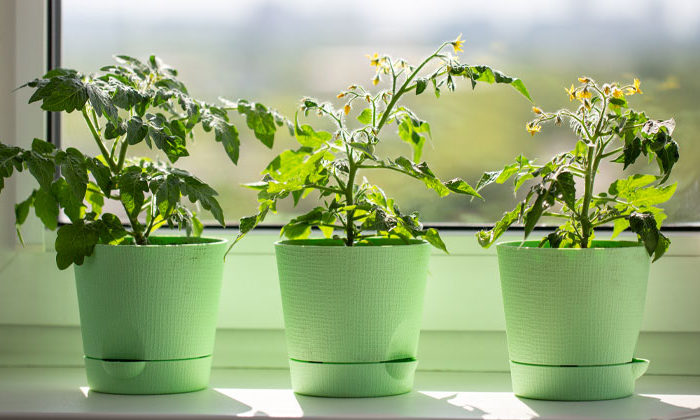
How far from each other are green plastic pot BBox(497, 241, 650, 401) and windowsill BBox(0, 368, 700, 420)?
0.10ft

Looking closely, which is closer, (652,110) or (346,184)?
(346,184)

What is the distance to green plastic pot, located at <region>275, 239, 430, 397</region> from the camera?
1100 mm

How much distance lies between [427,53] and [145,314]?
71 centimetres

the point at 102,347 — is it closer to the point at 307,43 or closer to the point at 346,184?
the point at 346,184

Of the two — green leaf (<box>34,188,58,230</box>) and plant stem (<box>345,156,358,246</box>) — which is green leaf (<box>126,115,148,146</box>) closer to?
green leaf (<box>34,188,58,230</box>)

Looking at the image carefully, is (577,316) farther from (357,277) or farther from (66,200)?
(66,200)

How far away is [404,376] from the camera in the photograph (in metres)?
1.14

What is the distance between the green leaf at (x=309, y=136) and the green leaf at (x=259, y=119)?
92mm

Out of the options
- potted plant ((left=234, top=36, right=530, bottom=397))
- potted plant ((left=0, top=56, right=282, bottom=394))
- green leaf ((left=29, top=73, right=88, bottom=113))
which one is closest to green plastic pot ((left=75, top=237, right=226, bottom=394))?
potted plant ((left=0, top=56, right=282, bottom=394))

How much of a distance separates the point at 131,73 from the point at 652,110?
36.3 inches

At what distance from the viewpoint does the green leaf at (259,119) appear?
128 cm

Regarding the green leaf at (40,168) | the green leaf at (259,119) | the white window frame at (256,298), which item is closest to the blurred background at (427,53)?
the white window frame at (256,298)

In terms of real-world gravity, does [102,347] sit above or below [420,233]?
below

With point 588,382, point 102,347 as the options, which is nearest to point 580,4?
point 588,382
